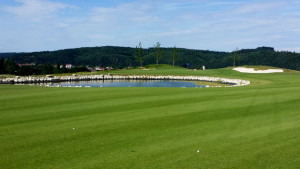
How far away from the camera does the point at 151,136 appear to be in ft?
28.3

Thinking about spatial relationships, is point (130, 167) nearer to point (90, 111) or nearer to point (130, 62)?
point (90, 111)

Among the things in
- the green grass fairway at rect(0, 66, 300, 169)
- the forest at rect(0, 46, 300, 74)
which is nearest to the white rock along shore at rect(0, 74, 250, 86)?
the green grass fairway at rect(0, 66, 300, 169)

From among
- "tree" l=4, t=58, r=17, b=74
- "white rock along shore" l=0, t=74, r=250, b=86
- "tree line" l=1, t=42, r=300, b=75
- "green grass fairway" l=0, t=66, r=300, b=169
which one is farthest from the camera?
"tree line" l=1, t=42, r=300, b=75

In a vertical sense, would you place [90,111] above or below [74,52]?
below

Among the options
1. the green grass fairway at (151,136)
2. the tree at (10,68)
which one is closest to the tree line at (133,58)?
the tree at (10,68)

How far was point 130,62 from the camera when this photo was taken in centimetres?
17188

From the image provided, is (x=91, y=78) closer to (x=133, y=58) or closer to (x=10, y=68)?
(x=10, y=68)

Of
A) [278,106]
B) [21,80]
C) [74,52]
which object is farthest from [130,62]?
[278,106]

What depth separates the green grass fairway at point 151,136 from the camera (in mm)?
6594

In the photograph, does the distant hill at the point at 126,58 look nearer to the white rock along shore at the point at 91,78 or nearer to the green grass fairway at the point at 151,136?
the white rock along shore at the point at 91,78

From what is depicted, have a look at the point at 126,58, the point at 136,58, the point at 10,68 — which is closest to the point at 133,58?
the point at 126,58

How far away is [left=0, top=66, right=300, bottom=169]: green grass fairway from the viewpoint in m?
6.59

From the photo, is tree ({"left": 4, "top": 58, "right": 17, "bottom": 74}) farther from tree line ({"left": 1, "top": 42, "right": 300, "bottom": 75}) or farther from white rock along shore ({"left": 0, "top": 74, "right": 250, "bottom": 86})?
tree line ({"left": 1, "top": 42, "right": 300, "bottom": 75})

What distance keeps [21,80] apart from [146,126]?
44474 mm
